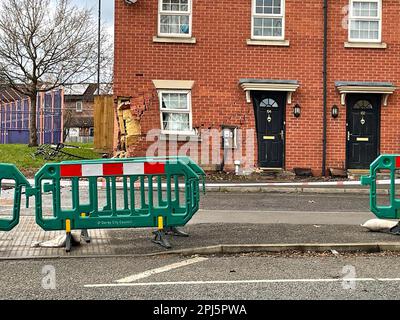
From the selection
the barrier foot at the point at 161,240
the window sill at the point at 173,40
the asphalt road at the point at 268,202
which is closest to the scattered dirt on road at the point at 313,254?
the barrier foot at the point at 161,240

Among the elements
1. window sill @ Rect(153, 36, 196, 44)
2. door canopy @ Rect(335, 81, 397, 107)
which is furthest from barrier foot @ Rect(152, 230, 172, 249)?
door canopy @ Rect(335, 81, 397, 107)

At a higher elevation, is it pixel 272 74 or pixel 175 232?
pixel 272 74

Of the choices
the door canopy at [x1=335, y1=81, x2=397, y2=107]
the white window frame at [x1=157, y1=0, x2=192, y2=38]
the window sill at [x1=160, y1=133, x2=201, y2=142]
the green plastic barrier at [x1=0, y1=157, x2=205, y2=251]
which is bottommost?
the green plastic barrier at [x1=0, y1=157, x2=205, y2=251]

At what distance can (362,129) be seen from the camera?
57.8ft

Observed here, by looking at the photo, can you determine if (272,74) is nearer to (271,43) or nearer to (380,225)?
(271,43)

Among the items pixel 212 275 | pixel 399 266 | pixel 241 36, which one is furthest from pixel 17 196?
pixel 241 36

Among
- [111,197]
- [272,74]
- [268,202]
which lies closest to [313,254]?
[111,197]

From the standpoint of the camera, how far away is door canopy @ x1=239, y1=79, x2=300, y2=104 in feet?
55.4

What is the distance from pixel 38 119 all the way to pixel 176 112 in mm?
19588

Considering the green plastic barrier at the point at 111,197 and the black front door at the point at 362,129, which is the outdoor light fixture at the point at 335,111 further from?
the green plastic barrier at the point at 111,197

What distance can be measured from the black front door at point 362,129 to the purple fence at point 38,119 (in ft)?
71.8

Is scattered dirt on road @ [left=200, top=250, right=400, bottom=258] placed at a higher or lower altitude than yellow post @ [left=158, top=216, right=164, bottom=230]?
lower

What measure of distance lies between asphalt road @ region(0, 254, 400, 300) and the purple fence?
28.6 metres

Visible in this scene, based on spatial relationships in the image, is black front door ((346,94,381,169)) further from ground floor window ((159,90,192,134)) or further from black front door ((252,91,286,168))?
ground floor window ((159,90,192,134))
